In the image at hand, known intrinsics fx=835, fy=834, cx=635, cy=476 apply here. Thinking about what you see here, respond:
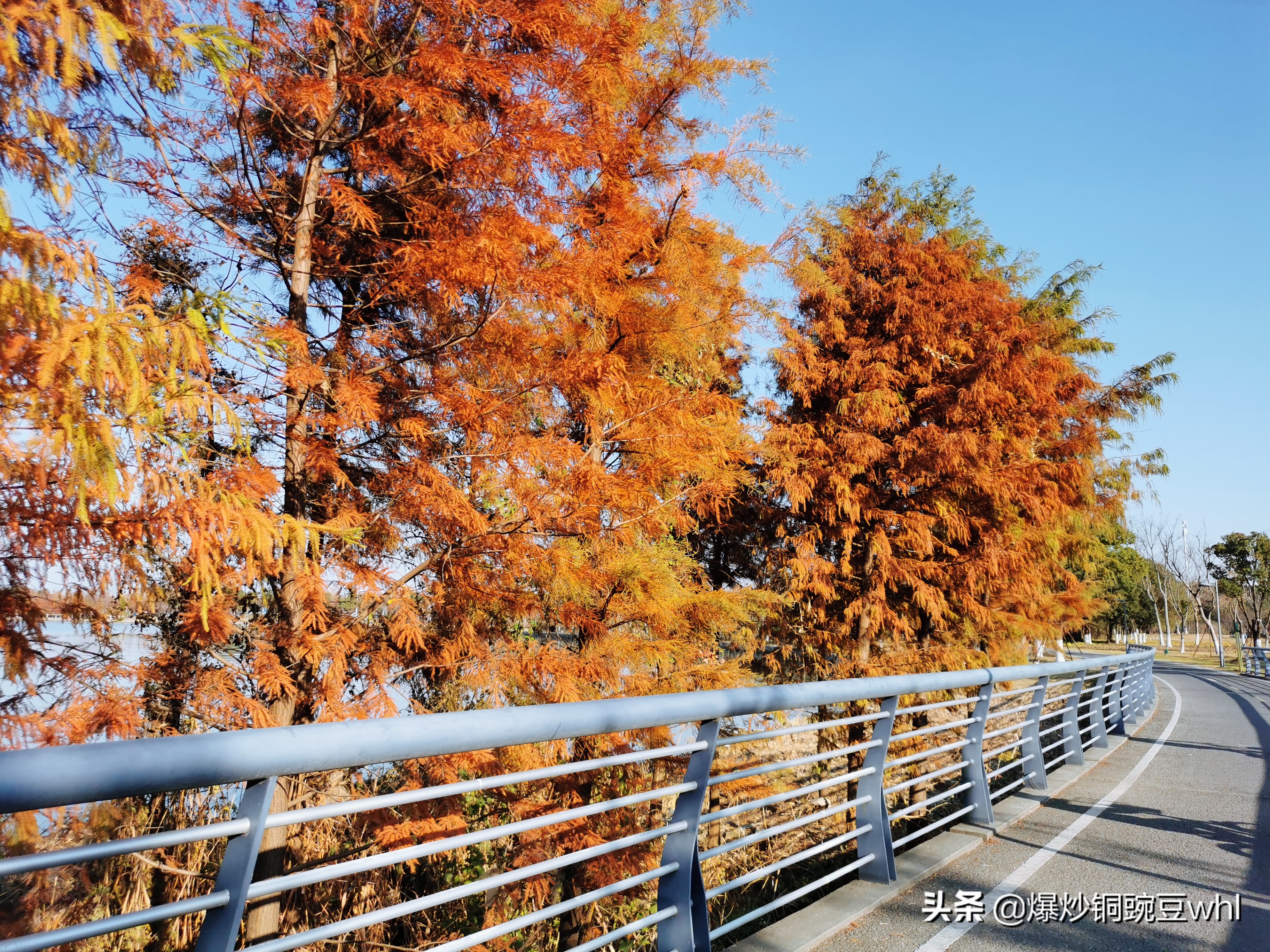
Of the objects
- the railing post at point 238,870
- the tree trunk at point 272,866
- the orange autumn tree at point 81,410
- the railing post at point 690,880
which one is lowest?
the tree trunk at point 272,866

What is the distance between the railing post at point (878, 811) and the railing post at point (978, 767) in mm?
1566

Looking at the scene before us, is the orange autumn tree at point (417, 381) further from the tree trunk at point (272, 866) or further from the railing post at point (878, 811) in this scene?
the railing post at point (878, 811)

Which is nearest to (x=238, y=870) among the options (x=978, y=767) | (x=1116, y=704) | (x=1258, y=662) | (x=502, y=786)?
(x=502, y=786)

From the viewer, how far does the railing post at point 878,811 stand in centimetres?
475

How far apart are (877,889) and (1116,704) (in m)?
9.22

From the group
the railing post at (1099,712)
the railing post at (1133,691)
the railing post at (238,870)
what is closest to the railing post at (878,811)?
the railing post at (238,870)

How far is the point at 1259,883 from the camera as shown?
5094mm

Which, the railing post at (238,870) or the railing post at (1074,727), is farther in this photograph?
the railing post at (1074,727)

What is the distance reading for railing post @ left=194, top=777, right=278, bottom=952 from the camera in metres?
1.91

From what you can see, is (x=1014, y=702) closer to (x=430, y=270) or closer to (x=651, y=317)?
(x=651, y=317)

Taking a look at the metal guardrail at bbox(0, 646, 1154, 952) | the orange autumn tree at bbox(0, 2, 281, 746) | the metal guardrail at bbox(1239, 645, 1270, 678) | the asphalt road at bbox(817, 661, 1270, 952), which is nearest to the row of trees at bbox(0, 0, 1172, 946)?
the orange autumn tree at bbox(0, 2, 281, 746)

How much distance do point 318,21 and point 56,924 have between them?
21.5ft

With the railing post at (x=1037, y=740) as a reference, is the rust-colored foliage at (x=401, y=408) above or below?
above

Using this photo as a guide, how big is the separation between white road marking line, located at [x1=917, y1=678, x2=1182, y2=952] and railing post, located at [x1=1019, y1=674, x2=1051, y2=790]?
0.49 meters
